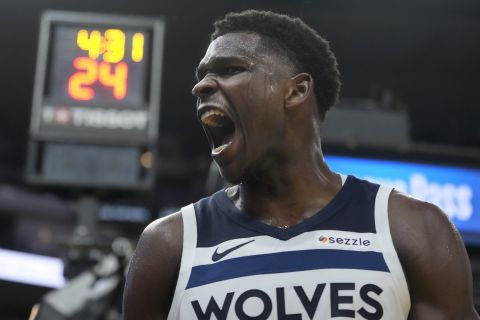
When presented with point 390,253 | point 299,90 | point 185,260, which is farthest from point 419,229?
point 185,260

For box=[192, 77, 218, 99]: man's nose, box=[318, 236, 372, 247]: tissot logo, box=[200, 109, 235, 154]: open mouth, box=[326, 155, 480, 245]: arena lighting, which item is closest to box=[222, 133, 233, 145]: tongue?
box=[200, 109, 235, 154]: open mouth

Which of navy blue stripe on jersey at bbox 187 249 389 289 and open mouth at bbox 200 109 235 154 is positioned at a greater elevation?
open mouth at bbox 200 109 235 154

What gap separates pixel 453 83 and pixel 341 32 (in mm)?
2823

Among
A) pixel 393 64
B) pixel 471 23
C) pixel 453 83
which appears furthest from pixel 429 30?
pixel 453 83

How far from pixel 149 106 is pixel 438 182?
2293 mm

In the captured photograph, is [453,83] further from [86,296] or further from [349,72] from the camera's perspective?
[86,296]

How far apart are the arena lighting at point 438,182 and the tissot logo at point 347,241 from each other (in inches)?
151

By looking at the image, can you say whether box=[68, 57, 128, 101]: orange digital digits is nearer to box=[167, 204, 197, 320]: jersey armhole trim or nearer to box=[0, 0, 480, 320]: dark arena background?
box=[0, 0, 480, 320]: dark arena background

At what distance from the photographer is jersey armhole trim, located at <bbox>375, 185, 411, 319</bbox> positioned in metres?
Answer: 2.25

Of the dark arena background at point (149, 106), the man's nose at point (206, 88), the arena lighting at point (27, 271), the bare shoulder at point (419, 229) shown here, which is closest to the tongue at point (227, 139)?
the man's nose at point (206, 88)

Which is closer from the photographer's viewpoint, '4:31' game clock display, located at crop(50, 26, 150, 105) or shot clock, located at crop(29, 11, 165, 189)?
shot clock, located at crop(29, 11, 165, 189)

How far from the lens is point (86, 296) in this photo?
501 cm

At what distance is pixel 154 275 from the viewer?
7.85 ft

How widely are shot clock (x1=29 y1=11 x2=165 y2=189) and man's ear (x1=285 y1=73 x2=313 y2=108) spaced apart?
4277 millimetres
